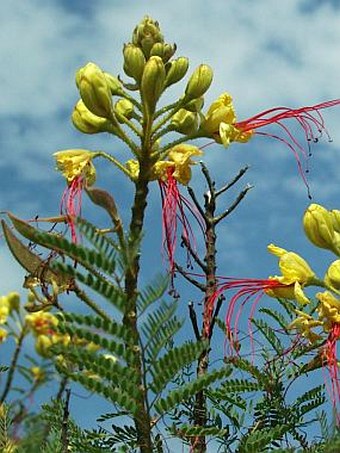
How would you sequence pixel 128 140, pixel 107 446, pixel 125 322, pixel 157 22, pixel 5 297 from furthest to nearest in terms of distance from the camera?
A: 1. pixel 5 297
2. pixel 157 22
3. pixel 128 140
4. pixel 107 446
5. pixel 125 322

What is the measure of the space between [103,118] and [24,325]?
1.09m

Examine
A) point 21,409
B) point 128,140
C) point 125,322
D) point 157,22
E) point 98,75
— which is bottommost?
point 21,409

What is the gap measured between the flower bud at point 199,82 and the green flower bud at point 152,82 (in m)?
0.17

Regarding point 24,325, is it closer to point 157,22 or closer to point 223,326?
point 223,326

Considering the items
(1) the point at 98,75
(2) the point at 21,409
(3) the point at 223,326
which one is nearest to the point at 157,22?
(1) the point at 98,75

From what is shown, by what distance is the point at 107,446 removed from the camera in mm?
2463

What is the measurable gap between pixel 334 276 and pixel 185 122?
642mm

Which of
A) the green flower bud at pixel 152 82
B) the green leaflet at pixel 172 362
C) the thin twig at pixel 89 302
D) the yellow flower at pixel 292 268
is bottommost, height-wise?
the green leaflet at pixel 172 362

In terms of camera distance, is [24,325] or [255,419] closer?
[255,419]

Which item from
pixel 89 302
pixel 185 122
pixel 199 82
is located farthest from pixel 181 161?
pixel 89 302

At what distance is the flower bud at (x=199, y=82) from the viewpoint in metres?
3.03

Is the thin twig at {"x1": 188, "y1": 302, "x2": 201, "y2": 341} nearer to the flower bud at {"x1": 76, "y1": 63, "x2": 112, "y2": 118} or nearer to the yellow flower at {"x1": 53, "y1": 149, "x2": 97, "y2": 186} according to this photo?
the yellow flower at {"x1": 53, "y1": 149, "x2": 97, "y2": 186}

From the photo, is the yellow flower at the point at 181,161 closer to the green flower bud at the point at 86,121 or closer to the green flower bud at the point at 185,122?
the green flower bud at the point at 185,122

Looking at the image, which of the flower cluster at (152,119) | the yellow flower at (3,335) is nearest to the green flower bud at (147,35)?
the flower cluster at (152,119)
